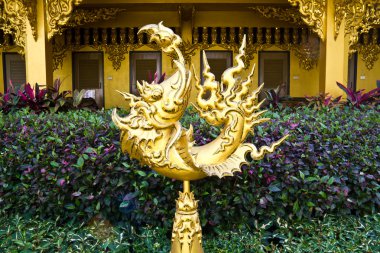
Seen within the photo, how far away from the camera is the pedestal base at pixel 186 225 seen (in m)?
1.57

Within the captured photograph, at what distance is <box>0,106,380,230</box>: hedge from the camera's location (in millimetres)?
2361

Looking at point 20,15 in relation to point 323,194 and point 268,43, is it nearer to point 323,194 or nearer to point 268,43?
point 323,194

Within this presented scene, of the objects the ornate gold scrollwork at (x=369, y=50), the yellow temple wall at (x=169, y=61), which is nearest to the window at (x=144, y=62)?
the yellow temple wall at (x=169, y=61)

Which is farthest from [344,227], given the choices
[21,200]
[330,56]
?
[330,56]

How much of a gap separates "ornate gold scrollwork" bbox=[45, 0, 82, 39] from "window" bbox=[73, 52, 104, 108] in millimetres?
3124

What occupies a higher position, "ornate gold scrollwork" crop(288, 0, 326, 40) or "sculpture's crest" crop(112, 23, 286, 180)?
"ornate gold scrollwork" crop(288, 0, 326, 40)

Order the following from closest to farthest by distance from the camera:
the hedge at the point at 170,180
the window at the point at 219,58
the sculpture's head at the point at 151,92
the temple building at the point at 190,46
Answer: the sculpture's head at the point at 151,92 → the hedge at the point at 170,180 → the temple building at the point at 190,46 → the window at the point at 219,58

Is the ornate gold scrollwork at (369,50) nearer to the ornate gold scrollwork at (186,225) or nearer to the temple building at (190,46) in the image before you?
the temple building at (190,46)

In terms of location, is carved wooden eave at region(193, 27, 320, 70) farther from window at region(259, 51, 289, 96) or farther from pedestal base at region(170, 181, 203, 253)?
A: pedestal base at region(170, 181, 203, 253)

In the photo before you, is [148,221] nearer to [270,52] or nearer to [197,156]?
[197,156]

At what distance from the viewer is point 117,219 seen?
2549 millimetres

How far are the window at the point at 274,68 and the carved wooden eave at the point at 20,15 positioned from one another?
4986 mm

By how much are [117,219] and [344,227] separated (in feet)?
4.92

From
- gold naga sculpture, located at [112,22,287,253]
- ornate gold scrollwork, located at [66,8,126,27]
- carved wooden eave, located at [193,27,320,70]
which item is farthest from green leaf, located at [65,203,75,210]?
carved wooden eave, located at [193,27,320,70]
